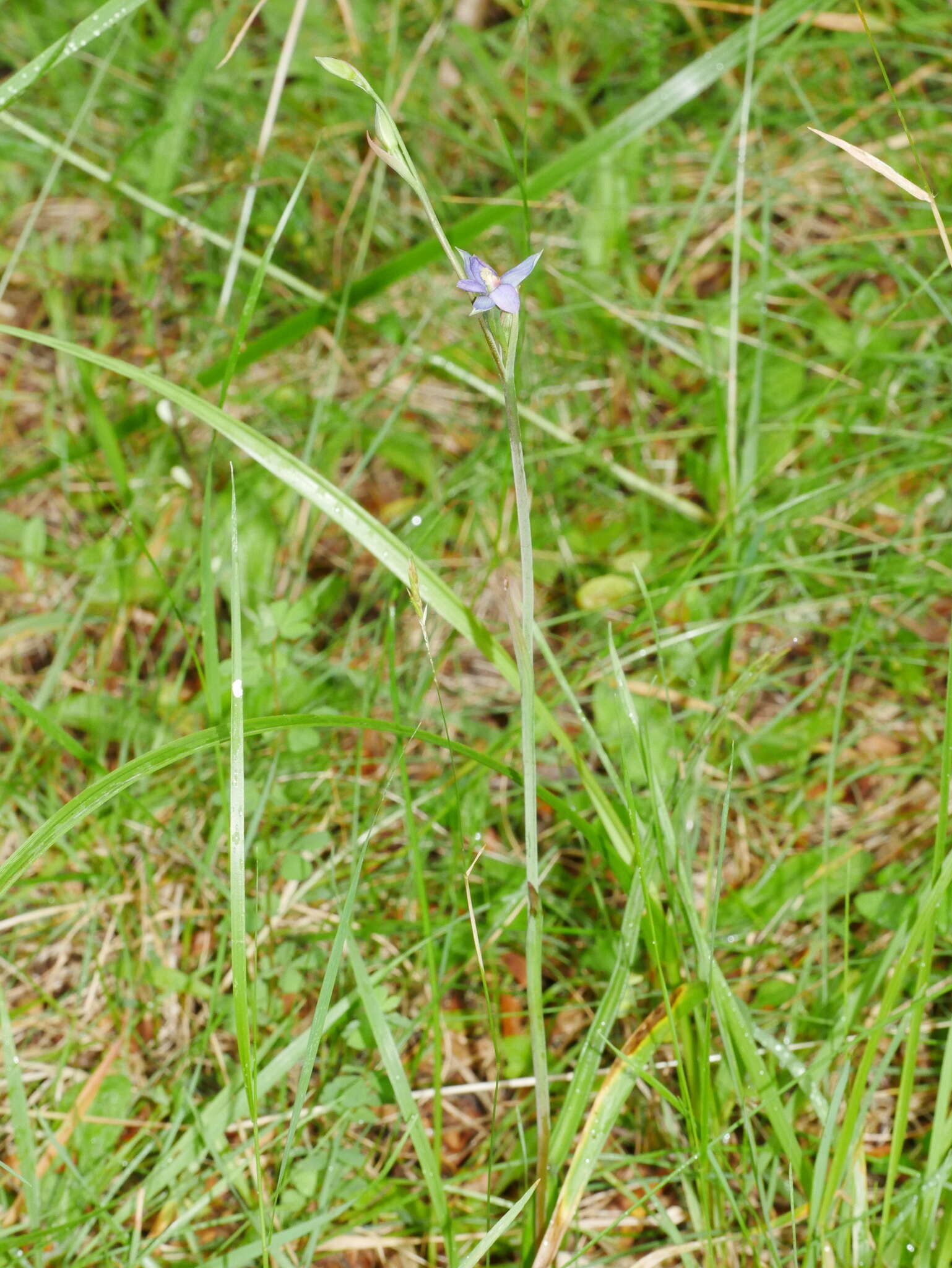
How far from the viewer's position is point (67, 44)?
1.56 meters

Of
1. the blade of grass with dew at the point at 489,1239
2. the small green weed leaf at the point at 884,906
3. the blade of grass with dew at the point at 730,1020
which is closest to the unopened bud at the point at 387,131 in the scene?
the blade of grass with dew at the point at 730,1020

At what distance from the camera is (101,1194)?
5.32 ft

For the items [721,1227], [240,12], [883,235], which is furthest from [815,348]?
[240,12]

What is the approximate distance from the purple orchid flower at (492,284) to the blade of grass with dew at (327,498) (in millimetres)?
397

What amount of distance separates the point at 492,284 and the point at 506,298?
40 millimetres

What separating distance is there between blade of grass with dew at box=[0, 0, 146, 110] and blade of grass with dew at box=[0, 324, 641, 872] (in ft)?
1.39

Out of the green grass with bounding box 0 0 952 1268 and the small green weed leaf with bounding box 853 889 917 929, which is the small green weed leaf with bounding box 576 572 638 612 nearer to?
the green grass with bounding box 0 0 952 1268

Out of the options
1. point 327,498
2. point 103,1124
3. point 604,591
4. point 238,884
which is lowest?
point 103,1124

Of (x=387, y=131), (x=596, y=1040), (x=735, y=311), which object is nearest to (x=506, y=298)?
(x=387, y=131)

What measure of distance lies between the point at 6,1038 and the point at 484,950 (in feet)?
2.50

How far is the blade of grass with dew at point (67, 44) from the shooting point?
1.47 metres

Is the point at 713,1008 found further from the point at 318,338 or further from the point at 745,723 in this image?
the point at 318,338

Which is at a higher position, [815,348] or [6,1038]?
[815,348]

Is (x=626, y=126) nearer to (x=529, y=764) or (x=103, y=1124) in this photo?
(x=529, y=764)
